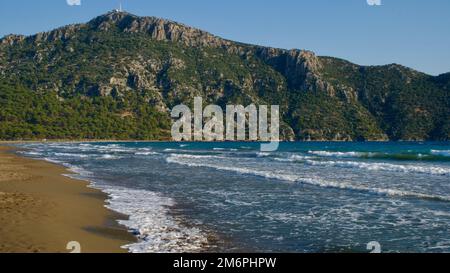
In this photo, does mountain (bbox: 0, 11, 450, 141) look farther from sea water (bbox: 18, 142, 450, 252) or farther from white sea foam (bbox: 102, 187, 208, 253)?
white sea foam (bbox: 102, 187, 208, 253)

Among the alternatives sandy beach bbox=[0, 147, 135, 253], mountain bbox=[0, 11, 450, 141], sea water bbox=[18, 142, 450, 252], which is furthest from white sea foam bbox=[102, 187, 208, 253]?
mountain bbox=[0, 11, 450, 141]

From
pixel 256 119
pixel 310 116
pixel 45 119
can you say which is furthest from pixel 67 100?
pixel 310 116

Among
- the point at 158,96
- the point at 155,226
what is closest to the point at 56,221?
the point at 155,226

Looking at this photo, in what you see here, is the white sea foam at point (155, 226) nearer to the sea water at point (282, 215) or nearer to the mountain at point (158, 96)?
the sea water at point (282, 215)

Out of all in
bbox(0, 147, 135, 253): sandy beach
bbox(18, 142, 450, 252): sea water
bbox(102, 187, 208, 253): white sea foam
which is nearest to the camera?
bbox(0, 147, 135, 253): sandy beach

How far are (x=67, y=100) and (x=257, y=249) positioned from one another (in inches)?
6653

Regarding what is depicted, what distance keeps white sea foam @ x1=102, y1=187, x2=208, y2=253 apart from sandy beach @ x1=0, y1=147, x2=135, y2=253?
0.44 m

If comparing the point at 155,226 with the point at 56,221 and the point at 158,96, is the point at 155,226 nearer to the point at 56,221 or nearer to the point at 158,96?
the point at 56,221

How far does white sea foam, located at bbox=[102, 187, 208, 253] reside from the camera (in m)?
10.2

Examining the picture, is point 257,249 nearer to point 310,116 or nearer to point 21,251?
point 21,251

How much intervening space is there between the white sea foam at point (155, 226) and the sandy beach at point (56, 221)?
0.44 metres

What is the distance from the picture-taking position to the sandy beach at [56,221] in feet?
32.2

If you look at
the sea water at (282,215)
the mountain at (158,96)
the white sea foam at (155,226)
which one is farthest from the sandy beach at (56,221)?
the mountain at (158,96)
